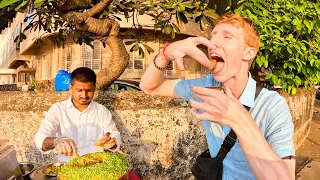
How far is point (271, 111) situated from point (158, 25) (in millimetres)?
3557

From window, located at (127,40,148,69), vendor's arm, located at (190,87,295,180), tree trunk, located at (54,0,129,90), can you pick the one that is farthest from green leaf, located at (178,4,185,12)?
window, located at (127,40,148,69)

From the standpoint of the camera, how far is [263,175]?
126cm

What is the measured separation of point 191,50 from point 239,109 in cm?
37

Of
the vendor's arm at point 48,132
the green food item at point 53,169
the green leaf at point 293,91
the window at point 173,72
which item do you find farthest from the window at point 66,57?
the green food item at point 53,169

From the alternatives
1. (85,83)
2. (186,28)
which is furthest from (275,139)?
(186,28)

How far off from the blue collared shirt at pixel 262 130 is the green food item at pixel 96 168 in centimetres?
53

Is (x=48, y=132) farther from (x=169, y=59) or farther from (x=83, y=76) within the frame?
(x=169, y=59)

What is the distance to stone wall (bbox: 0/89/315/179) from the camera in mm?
4645

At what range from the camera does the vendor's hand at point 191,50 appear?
145cm

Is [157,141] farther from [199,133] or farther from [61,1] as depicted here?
[61,1]

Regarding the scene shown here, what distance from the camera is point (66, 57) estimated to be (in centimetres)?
1616

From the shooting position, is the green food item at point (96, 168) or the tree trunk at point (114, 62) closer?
the green food item at point (96, 168)

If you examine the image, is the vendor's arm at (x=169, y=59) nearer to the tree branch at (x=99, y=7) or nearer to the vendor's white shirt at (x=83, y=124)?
the vendor's white shirt at (x=83, y=124)

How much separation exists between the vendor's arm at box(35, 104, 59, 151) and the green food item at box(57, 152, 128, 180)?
0.53m
